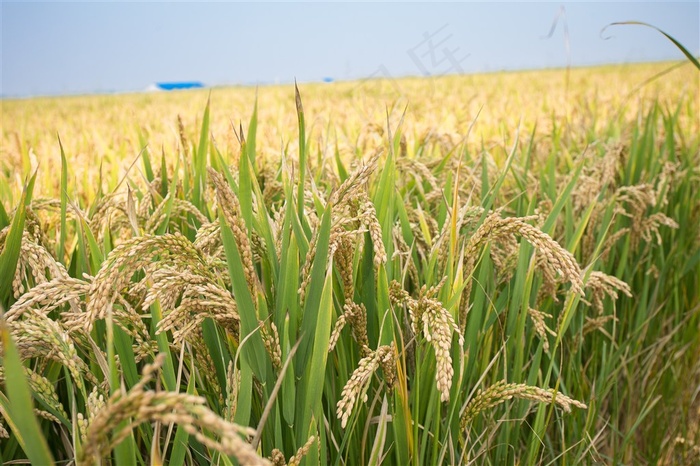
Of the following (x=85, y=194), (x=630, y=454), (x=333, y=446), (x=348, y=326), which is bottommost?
(x=630, y=454)

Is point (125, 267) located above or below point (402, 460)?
above

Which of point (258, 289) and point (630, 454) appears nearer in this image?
point (258, 289)

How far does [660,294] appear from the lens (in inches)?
89.3

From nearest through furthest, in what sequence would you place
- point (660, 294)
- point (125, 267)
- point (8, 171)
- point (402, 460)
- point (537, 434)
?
1. point (125, 267)
2. point (402, 460)
3. point (537, 434)
4. point (660, 294)
5. point (8, 171)

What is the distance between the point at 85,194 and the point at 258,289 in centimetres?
170

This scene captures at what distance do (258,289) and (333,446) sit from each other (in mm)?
408

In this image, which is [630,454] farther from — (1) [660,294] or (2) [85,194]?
(2) [85,194]

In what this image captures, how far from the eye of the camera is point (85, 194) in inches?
91.5

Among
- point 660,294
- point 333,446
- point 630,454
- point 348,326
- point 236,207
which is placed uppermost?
point 236,207

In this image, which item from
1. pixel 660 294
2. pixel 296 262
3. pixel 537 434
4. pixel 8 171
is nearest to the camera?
pixel 296 262

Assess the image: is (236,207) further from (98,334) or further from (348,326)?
(98,334)

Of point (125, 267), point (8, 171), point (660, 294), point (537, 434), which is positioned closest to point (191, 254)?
point (125, 267)

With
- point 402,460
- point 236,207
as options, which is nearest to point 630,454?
point 402,460

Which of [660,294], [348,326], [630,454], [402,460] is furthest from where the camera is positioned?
[660,294]
